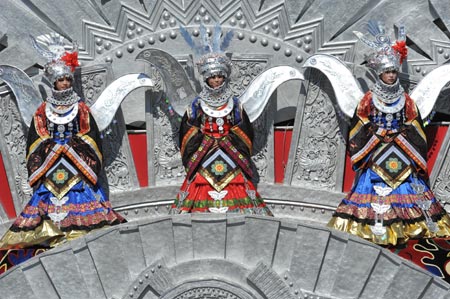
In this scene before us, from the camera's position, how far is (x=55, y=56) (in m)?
9.98

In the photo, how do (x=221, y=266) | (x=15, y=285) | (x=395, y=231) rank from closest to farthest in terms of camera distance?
(x=15, y=285), (x=221, y=266), (x=395, y=231)

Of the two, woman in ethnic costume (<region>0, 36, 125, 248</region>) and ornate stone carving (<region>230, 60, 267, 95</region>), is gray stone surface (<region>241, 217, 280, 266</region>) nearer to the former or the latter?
woman in ethnic costume (<region>0, 36, 125, 248</region>)

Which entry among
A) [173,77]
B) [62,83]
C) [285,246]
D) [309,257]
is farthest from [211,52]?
[309,257]

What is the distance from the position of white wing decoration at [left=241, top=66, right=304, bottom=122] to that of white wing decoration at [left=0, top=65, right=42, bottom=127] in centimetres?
164

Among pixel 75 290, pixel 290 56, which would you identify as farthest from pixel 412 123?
pixel 75 290

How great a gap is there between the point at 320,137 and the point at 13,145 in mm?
2447

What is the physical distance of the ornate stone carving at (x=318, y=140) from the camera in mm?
10336

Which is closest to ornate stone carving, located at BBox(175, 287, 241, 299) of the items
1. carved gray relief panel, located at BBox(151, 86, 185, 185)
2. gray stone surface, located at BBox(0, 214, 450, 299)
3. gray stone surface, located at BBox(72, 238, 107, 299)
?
gray stone surface, located at BBox(0, 214, 450, 299)

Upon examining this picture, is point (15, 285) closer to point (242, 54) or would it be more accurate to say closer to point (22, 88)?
point (22, 88)

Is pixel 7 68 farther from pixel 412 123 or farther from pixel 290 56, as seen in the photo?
pixel 412 123

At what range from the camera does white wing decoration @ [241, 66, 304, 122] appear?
10.1 meters

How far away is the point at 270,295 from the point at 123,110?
7.98ft

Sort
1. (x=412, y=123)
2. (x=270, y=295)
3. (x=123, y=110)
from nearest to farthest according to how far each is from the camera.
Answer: (x=270, y=295)
(x=412, y=123)
(x=123, y=110)

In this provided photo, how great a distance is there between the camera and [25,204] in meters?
10.2
